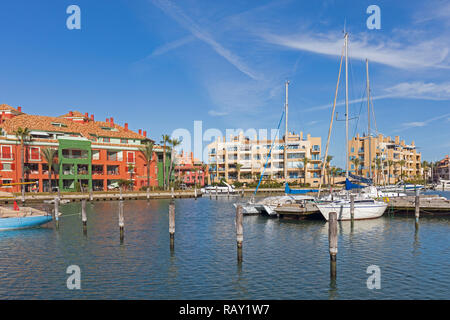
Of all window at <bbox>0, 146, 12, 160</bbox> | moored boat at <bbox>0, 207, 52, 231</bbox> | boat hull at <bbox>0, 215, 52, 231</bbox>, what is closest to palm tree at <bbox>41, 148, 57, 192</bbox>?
window at <bbox>0, 146, 12, 160</bbox>

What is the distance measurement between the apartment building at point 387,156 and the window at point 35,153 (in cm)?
10258

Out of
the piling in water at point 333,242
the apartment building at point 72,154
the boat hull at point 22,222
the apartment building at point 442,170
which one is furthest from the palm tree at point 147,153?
the apartment building at point 442,170

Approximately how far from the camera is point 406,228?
126ft

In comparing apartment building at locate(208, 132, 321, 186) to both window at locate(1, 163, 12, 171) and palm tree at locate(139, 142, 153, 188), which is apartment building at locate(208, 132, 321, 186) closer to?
palm tree at locate(139, 142, 153, 188)

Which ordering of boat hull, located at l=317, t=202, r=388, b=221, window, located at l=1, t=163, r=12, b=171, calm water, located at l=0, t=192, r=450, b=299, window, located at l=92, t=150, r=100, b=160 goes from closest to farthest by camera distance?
calm water, located at l=0, t=192, r=450, b=299
boat hull, located at l=317, t=202, r=388, b=221
window, located at l=1, t=163, r=12, b=171
window, located at l=92, t=150, r=100, b=160

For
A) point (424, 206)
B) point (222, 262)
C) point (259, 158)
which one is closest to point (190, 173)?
point (259, 158)

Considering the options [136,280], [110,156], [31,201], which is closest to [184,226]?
[136,280]

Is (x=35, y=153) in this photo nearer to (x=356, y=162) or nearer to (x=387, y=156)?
(x=356, y=162)

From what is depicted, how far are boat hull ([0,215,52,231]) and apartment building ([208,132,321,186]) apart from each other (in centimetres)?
9299

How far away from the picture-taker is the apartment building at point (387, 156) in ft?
463

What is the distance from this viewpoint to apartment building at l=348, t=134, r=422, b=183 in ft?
463
